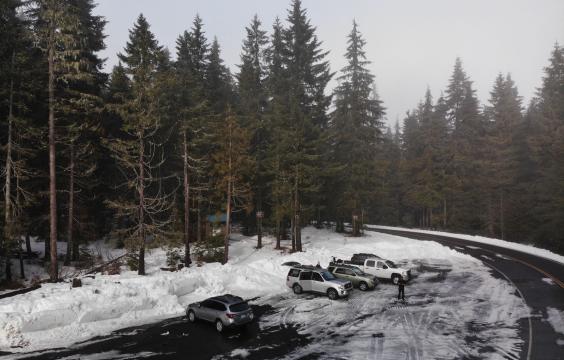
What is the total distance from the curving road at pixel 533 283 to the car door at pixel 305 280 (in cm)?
1140

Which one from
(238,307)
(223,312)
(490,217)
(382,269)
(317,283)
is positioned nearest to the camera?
(223,312)

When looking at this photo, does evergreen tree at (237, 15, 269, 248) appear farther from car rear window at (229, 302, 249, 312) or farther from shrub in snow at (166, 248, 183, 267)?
car rear window at (229, 302, 249, 312)

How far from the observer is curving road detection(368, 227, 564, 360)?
46.4 feet

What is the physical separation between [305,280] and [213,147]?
17.5m

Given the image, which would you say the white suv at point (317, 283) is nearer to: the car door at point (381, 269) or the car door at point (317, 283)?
the car door at point (317, 283)

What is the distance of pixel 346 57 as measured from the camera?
4691cm

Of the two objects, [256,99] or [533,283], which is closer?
[533,283]

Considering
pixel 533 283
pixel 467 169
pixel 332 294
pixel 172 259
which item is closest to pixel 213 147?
pixel 172 259

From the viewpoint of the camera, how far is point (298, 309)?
2000cm

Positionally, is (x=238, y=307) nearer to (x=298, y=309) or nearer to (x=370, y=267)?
(x=298, y=309)

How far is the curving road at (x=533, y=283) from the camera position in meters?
14.2

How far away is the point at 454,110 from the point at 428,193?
1941 centimetres

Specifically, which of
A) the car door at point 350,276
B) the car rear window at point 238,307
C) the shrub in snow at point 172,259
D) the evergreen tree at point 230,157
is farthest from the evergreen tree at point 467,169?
the car rear window at point 238,307

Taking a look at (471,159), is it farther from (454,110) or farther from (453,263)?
(453,263)
